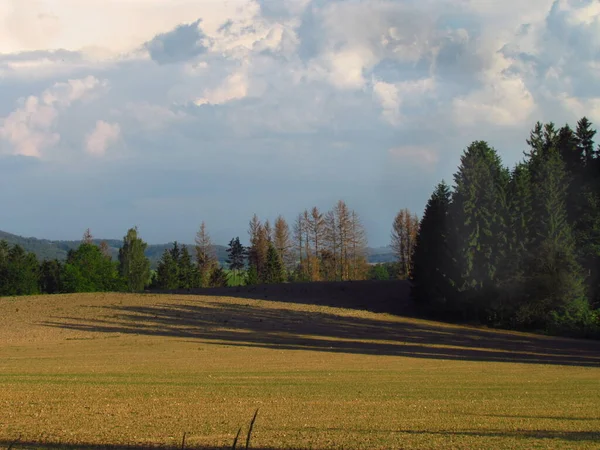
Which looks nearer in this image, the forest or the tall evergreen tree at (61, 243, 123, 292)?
the forest

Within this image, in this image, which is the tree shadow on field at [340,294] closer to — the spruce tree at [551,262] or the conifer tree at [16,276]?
the spruce tree at [551,262]

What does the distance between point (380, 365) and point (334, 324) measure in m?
18.1

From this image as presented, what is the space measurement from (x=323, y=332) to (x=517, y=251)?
17369 mm

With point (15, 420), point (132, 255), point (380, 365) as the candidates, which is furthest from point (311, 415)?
point (132, 255)

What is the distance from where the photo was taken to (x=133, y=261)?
85000 millimetres

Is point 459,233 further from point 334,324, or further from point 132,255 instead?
point 132,255

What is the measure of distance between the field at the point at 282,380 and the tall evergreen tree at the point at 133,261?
33415 mm

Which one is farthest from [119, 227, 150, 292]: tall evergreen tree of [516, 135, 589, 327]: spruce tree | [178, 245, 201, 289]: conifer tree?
[516, 135, 589, 327]: spruce tree

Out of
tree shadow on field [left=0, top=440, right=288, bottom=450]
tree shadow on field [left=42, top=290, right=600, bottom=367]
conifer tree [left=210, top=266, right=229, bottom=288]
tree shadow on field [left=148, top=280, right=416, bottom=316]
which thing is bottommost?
tree shadow on field [left=42, top=290, right=600, bottom=367]

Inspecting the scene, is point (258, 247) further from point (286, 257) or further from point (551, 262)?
point (551, 262)

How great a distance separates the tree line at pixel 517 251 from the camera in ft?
156

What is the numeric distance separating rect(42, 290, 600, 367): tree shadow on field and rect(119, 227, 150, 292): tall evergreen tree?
33.0 meters

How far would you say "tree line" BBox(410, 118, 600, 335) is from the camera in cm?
4759

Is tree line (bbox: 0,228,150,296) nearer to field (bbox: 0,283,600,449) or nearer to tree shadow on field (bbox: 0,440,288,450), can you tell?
field (bbox: 0,283,600,449)
